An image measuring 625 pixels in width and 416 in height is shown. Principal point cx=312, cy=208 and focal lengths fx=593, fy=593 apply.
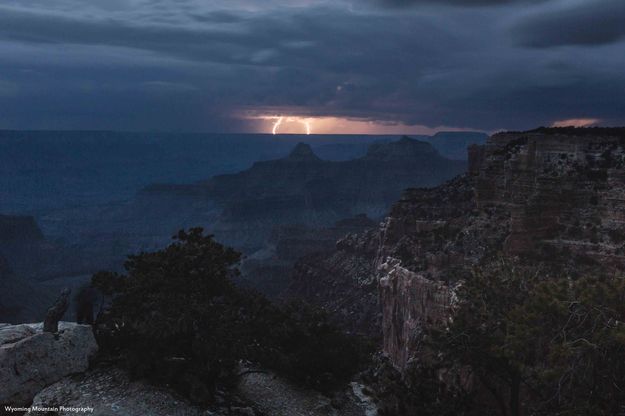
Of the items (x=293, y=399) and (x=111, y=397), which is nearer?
(x=111, y=397)

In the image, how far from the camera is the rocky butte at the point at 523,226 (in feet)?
112

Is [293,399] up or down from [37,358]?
down

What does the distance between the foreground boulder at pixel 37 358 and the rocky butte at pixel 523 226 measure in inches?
628

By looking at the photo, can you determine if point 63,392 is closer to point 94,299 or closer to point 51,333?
point 51,333

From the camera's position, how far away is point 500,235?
38.2 m

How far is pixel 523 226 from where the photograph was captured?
117ft

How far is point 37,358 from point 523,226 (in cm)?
2709

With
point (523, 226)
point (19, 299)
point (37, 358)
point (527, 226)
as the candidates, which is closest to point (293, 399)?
point (37, 358)

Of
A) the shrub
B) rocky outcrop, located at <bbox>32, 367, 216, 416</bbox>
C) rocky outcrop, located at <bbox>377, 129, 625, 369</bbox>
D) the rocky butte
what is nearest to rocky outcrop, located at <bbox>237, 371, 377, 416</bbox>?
the shrub

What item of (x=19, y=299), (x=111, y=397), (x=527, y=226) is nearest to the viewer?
(x=111, y=397)

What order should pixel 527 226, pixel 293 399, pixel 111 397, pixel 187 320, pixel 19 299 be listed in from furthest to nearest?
pixel 19 299, pixel 527 226, pixel 293 399, pixel 187 320, pixel 111 397

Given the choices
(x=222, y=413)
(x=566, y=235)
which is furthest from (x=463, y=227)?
(x=222, y=413)

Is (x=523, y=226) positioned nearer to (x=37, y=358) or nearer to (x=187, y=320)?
(x=187, y=320)

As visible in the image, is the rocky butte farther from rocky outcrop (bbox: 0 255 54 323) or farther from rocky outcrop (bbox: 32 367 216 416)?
rocky outcrop (bbox: 0 255 54 323)
